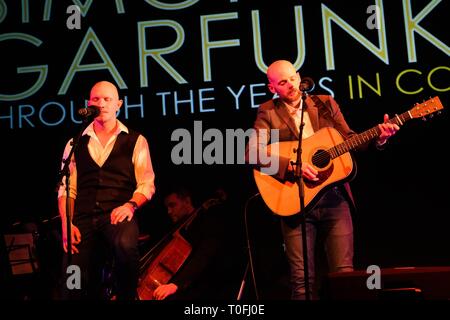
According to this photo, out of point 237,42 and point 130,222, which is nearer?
point 130,222

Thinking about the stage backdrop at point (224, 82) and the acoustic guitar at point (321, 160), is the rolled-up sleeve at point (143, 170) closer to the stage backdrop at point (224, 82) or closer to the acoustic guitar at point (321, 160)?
the acoustic guitar at point (321, 160)

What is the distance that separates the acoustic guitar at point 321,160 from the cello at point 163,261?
4.14ft

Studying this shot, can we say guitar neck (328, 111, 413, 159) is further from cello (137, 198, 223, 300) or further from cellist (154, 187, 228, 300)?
cellist (154, 187, 228, 300)

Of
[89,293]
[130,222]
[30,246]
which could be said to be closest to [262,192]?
[130,222]

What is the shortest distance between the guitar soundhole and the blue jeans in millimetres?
229

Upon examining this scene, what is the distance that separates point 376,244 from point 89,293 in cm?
319

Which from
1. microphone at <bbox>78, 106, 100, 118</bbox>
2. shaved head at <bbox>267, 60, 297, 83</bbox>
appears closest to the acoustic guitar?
shaved head at <bbox>267, 60, 297, 83</bbox>

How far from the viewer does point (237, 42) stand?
6.27 metres

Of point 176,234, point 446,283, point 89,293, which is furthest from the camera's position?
point 176,234

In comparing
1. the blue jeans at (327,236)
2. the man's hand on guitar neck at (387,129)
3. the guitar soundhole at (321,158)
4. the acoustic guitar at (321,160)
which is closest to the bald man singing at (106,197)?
the acoustic guitar at (321,160)

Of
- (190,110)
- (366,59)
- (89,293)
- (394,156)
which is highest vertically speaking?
(366,59)

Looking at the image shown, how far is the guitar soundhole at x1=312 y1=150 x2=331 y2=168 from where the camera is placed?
456cm

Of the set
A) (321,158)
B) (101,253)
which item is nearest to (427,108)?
(321,158)

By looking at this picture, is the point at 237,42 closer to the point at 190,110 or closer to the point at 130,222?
the point at 190,110
